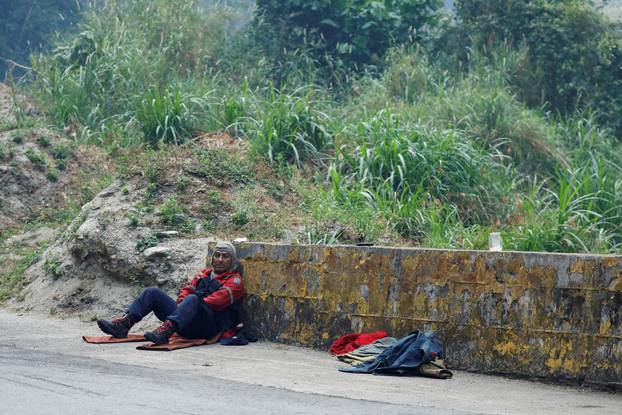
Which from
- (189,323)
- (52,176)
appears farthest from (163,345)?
(52,176)

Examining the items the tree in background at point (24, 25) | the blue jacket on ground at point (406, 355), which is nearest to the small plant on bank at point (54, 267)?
the blue jacket on ground at point (406, 355)

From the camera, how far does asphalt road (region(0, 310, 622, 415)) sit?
233 inches

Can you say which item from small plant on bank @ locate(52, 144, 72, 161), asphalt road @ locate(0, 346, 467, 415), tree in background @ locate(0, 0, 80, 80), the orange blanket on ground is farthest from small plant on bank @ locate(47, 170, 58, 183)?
tree in background @ locate(0, 0, 80, 80)

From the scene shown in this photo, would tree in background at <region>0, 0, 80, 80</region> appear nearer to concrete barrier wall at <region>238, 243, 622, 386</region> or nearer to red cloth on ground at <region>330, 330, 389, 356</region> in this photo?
concrete barrier wall at <region>238, 243, 622, 386</region>

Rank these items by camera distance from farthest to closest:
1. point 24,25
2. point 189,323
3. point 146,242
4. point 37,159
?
1. point 24,25
2. point 37,159
3. point 146,242
4. point 189,323

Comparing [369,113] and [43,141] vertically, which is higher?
[369,113]

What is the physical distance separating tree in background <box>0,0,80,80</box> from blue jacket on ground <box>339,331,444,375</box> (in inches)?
1102

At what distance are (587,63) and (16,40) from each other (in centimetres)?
2124

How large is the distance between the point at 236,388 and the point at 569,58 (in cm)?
1510

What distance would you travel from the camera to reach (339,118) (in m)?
16.9

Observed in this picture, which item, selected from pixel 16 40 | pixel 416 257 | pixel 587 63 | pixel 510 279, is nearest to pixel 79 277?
pixel 416 257

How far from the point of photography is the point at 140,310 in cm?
977

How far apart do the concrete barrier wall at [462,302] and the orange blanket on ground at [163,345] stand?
663mm

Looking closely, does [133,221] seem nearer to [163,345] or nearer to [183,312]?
[183,312]
